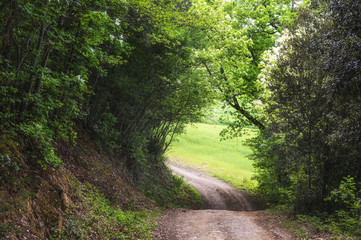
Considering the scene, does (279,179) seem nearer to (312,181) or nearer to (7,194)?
(312,181)

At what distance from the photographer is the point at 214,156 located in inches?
1549

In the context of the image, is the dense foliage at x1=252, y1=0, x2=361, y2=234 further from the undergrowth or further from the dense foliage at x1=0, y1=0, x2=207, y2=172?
the undergrowth

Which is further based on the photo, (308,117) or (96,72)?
(308,117)

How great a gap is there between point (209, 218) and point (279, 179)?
668 cm

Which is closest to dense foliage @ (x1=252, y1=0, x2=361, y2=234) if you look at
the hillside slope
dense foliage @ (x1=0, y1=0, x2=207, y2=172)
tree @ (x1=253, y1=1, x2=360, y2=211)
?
tree @ (x1=253, y1=1, x2=360, y2=211)

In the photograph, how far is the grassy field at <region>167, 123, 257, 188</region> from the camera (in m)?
30.6

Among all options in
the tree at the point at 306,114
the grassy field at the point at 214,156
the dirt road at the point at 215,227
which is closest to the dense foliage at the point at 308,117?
the tree at the point at 306,114

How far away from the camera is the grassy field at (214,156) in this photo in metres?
30.6

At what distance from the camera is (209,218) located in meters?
12.5

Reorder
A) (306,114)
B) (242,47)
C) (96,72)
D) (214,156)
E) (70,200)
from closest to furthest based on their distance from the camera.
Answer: (70,200), (96,72), (306,114), (242,47), (214,156)

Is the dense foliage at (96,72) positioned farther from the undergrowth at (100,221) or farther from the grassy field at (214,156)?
the grassy field at (214,156)

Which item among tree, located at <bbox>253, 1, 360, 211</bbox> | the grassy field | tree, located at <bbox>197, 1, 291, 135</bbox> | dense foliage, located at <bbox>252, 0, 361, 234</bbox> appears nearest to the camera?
dense foliage, located at <bbox>252, 0, 361, 234</bbox>

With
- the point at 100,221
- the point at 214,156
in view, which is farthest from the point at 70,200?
the point at 214,156

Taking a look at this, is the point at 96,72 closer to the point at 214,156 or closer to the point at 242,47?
the point at 242,47
